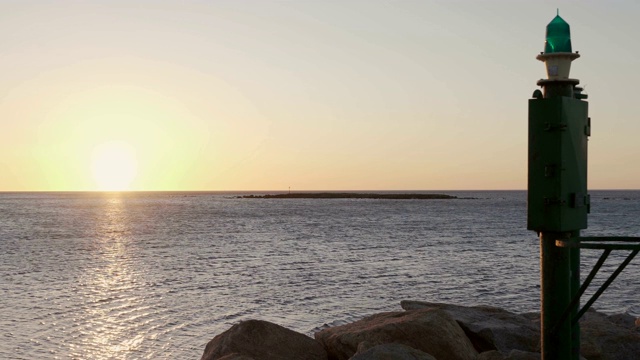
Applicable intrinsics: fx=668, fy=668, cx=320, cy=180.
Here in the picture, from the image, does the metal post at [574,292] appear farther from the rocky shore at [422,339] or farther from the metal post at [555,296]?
the rocky shore at [422,339]

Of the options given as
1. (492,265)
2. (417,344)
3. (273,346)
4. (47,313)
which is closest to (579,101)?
(417,344)

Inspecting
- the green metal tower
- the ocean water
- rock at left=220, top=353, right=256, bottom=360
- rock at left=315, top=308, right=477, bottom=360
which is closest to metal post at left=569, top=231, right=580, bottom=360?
the green metal tower

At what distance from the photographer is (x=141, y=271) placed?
30906 mm

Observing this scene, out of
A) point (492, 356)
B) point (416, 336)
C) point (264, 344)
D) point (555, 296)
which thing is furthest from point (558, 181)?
point (264, 344)

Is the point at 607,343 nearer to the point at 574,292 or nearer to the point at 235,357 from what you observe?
the point at 235,357

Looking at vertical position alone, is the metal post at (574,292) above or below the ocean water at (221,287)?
above

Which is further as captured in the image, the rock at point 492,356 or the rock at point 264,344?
the rock at point 264,344

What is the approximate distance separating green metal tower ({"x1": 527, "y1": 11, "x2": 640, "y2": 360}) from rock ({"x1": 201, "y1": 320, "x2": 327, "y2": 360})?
541cm

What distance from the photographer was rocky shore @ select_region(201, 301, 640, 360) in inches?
368

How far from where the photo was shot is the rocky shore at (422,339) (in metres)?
9.34

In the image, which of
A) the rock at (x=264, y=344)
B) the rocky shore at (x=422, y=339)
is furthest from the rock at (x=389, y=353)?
the rock at (x=264, y=344)

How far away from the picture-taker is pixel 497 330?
10289mm

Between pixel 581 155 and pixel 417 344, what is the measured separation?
5.20m

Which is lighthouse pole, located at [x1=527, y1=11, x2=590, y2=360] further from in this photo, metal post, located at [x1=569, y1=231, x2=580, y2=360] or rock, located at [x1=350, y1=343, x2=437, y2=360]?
rock, located at [x1=350, y1=343, x2=437, y2=360]
